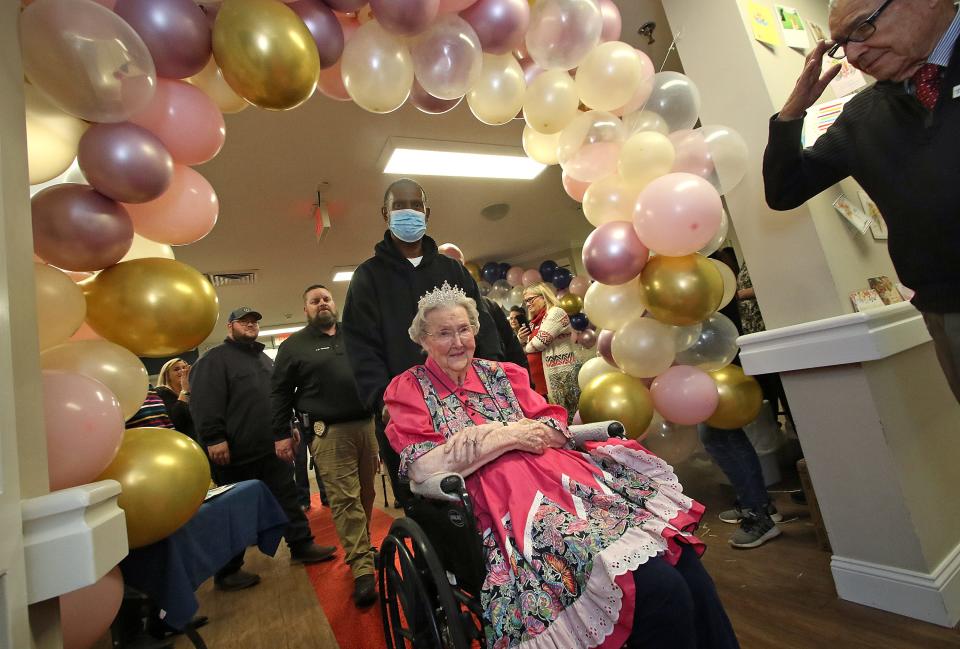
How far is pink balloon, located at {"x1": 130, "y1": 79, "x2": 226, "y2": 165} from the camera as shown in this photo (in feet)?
3.95

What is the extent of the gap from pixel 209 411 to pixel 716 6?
10.7ft

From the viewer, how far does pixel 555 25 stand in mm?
1696

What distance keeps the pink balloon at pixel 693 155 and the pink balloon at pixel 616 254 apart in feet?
0.99

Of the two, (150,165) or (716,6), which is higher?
(716,6)

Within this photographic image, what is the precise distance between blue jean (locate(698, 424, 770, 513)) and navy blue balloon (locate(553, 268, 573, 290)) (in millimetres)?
4008

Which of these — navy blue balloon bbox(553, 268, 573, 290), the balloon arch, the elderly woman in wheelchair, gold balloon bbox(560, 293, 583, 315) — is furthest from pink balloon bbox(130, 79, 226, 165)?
navy blue balloon bbox(553, 268, 573, 290)

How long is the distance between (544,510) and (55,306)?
3.79 ft

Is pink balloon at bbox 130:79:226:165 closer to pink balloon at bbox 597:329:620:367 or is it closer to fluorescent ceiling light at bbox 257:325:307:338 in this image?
pink balloon at bbox 597:329:620:367

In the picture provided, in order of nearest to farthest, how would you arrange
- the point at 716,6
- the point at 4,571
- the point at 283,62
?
1. the point at 4,571
2. the point at 283,62
3. the point at 716,6

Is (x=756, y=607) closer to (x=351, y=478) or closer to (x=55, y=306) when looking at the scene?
(x=351, y=478)

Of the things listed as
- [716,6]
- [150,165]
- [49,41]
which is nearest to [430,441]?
[150,165]

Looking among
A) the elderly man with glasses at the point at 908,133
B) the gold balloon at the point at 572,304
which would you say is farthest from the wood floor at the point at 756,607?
the gold balloon at the point at 572,304

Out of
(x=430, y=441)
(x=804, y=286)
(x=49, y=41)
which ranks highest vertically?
(x=49, y=41)

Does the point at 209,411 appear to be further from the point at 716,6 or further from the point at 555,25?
the point at 716,6
